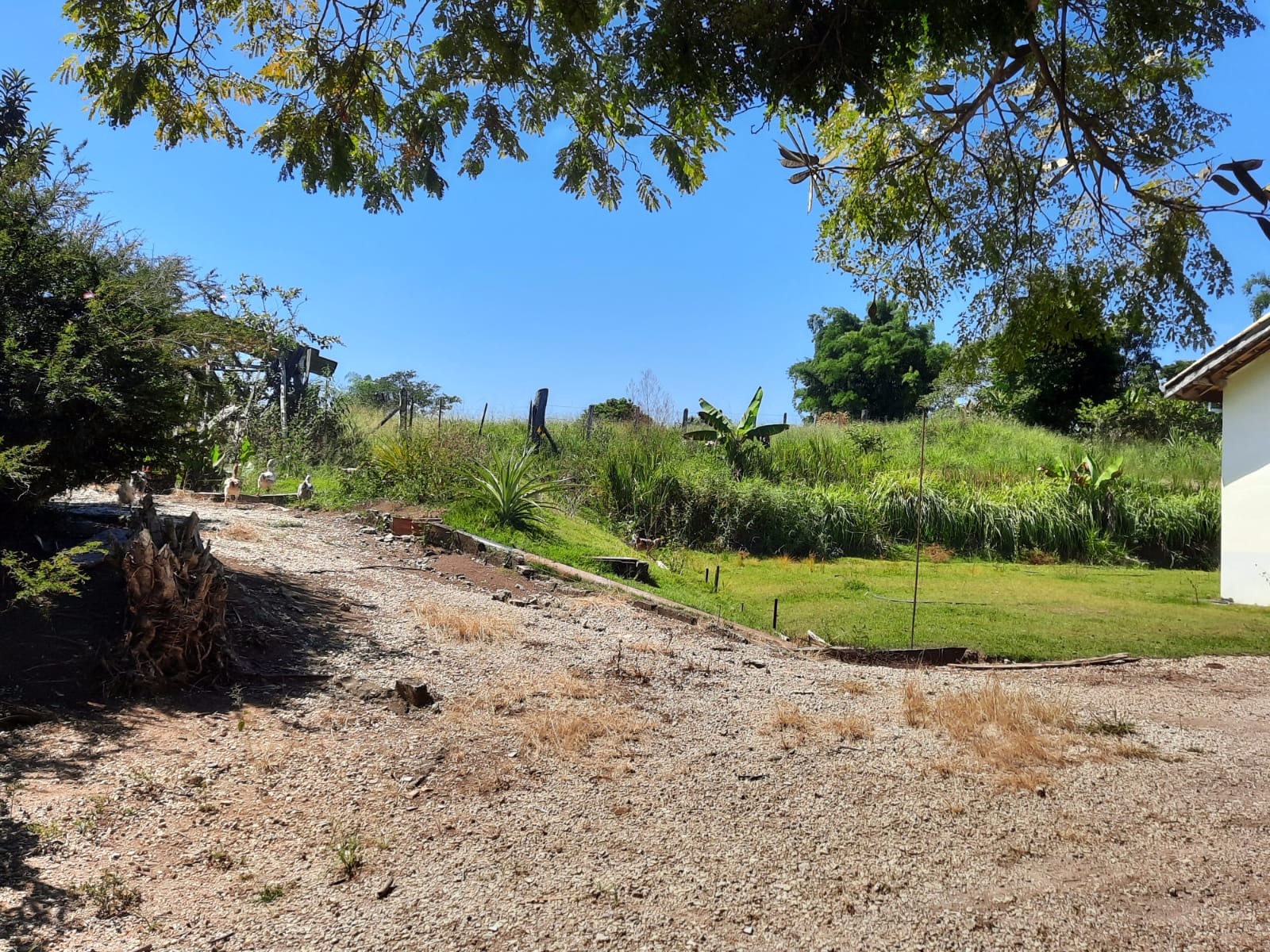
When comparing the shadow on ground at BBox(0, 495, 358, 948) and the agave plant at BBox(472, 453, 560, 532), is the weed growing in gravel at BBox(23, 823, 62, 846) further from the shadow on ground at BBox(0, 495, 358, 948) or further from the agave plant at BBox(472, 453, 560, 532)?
the agave plant at BBox(472, 453, 560, 532)

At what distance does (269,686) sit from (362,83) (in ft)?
14.0

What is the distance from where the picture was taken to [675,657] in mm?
6781

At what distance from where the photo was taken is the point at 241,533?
8.56 m

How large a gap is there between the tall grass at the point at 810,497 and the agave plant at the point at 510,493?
0.70 meters

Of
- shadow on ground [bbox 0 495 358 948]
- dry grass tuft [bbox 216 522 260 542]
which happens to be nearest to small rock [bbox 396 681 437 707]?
shadow on ground [bbox 0 495 358 948]

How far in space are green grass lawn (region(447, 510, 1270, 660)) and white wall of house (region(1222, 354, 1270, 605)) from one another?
577 mm

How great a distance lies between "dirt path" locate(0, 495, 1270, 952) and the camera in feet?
9.52

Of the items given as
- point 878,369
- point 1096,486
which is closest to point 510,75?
point 1096,486

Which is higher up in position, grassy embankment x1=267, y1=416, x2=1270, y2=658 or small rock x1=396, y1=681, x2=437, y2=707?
grassy embankment x1=267, y1=416, x2=1270, y2=658

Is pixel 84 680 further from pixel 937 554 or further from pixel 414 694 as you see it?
pixel 937 554

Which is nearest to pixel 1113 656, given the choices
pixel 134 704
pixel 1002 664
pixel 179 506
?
pixel 1002 664

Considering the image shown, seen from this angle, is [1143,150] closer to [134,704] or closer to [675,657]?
[675,657]

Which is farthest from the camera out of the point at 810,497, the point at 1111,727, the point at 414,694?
the point at 810,497

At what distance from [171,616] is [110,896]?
2.19 meters
